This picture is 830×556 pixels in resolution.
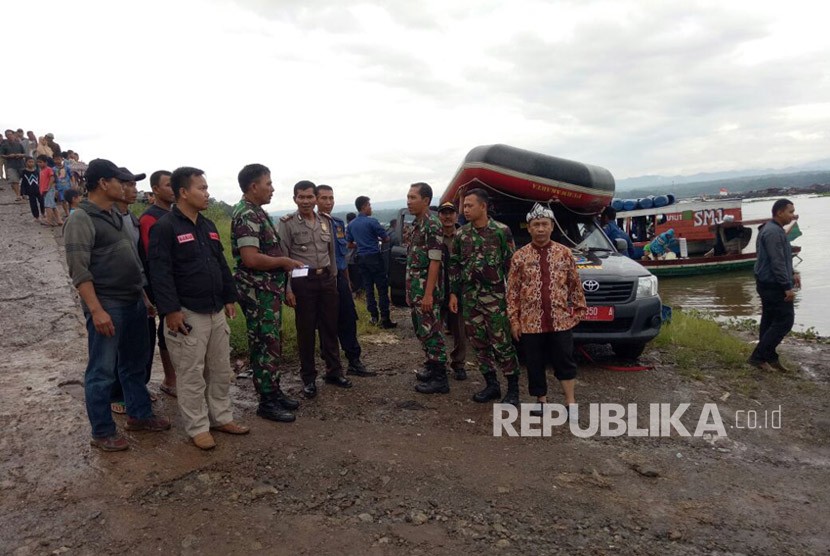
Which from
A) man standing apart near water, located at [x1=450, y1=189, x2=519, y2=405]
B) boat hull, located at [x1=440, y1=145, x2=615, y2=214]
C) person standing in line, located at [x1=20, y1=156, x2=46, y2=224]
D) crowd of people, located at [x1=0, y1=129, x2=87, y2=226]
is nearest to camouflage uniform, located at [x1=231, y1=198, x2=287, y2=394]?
man standing apart near water, located at [x1=450, y1=189, x2=519, y2=405]

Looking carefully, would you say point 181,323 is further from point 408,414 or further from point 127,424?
point 408,414

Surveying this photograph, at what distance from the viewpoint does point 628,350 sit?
5.87 m

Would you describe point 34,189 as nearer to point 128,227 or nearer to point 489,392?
point 128,227

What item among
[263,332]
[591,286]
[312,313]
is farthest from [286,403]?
[591,286]

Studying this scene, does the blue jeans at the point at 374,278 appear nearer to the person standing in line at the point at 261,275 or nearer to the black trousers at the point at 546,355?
the person standing in line at the point at 261,275

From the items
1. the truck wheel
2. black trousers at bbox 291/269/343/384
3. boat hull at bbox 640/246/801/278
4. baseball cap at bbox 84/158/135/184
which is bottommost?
boat hull at bbox 640/246/801/278

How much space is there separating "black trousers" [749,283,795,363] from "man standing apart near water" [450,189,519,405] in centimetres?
320

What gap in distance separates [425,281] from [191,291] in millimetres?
2057

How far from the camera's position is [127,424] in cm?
358

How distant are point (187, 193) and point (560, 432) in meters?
3.22

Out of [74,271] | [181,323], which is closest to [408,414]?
[181,323]

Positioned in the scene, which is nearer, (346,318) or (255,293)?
(255,293)

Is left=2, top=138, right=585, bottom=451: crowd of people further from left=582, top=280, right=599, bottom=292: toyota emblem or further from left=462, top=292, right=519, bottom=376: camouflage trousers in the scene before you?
left=582, top=280, right=599, bottom=292: toyota emblem

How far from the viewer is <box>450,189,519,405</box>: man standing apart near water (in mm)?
4363
